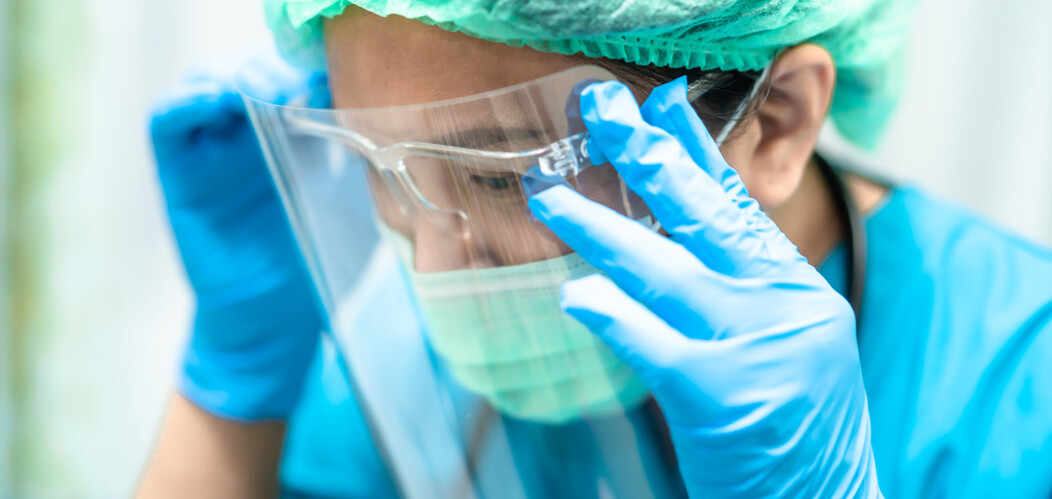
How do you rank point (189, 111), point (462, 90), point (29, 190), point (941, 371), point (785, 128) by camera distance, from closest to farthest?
1. point (462, 90)
2. point (785, 128)
3. point (941, 371)
4. point (189, 111)
5. point (29, 190)

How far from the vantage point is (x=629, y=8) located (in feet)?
1.98

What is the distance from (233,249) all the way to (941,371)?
3.21ft

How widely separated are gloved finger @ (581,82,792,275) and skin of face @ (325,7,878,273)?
0.06m

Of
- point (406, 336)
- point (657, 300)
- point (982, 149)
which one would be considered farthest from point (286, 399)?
point (982, 149)

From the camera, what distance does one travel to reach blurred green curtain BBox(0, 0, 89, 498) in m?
1.56

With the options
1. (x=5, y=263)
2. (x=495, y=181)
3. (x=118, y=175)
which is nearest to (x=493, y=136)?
(x=495, y=181)

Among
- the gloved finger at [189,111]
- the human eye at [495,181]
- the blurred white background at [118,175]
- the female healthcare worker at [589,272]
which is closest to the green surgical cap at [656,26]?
the female healthcare worker at [589,272]

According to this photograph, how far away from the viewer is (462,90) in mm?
679

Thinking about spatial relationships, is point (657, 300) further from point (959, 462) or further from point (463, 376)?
point (959, 462)

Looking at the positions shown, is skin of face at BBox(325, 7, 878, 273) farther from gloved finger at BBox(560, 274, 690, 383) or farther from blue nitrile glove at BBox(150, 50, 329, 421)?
blue nitrile glove at BBox(150, 50, 329, 421)

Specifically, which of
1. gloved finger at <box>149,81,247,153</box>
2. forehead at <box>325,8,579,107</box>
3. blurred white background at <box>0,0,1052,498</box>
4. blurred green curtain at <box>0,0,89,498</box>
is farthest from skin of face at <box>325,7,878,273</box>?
blurred green curtain at <box>0,0,89,498</box>

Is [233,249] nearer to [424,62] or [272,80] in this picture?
[272,80]

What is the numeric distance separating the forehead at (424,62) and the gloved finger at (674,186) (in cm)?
8

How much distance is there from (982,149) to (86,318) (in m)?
2.00
